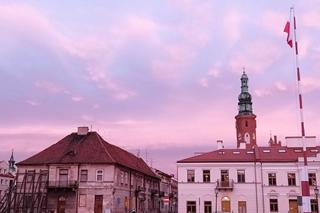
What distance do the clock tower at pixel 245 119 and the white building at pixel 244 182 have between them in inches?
1723

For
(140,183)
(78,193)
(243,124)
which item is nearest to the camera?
(78,193)

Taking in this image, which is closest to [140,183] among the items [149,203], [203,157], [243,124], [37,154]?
[149,203]

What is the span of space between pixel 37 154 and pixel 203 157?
20.8 metres

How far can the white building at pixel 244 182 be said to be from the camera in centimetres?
Result: 5341

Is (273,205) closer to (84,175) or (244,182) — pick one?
(244,182)

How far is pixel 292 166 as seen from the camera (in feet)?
178

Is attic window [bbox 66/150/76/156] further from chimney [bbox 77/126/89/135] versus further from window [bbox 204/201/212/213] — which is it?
window [bbox 204/201/212/213]

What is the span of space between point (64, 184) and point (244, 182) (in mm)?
21602

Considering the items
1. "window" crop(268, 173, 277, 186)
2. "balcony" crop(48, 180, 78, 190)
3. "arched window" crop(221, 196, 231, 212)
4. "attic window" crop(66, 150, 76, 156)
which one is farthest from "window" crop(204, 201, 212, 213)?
"attic window" crop(66, 150, 76, 156)

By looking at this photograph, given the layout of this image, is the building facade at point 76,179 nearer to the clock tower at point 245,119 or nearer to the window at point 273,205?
the window at point 273,205

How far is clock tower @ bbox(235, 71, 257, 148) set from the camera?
3959 inches

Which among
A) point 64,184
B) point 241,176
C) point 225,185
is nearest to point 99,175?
point 64,184

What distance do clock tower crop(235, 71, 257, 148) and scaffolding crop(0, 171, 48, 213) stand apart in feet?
189

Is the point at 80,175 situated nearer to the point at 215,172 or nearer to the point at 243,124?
the point at 215,172
